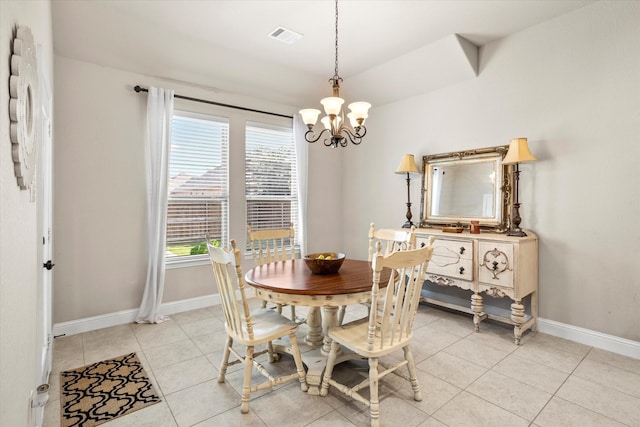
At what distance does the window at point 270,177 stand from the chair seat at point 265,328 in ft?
6.47

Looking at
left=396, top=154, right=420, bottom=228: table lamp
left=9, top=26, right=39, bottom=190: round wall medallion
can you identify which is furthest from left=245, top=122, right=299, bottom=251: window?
left=9, top=26, right=39, bottom=190: round wall medallion

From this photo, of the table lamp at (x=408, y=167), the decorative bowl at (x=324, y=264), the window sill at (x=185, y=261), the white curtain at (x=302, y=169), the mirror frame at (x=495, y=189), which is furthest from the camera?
the white curtain at (x=302, y=169)

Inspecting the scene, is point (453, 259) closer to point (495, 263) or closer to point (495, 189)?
point (495, 263)

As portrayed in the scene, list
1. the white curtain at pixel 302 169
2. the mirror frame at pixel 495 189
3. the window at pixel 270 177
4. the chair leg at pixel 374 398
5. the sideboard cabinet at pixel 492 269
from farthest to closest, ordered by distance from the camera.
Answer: the white curtain at pixel 302 169, the window at pixel 270 177, the mirror frame at pixel 495 189, the sideboard cabinet at pixel 492 269, the chair leg at pixel 374 398

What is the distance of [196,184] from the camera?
3912mm

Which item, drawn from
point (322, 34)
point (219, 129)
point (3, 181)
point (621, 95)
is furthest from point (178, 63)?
point (621, 95)

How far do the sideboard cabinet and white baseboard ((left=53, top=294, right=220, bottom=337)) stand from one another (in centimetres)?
274

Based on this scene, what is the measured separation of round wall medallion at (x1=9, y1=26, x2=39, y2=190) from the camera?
3.22ft

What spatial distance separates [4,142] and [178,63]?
3.03m

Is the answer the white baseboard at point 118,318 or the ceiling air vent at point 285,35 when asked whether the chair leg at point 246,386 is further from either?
the ceiling air vent at point 285,35

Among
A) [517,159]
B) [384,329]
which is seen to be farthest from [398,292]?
[517,159]

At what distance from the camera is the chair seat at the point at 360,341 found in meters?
1.88

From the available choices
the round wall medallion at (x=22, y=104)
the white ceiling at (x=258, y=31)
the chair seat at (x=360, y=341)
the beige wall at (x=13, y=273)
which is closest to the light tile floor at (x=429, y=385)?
the chair seat at (x=360, y=341)

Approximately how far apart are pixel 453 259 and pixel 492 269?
382 millimetres
